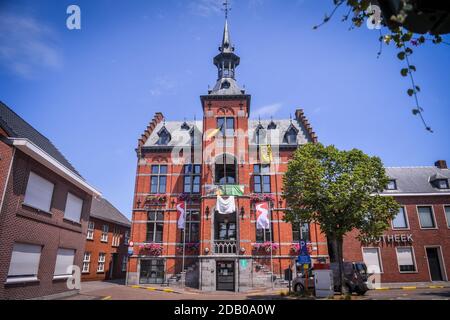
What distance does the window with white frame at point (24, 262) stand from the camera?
12.3 meters

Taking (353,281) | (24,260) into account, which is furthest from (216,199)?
(24,260)

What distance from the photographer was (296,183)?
17.3m

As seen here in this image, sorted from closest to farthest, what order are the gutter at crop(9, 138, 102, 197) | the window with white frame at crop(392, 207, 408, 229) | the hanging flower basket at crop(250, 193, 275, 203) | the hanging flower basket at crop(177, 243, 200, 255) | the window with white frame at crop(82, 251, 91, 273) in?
the gutter at crop(9, 138, 102, 197), the hanging flower basket at crop(177, 243, 200, 255), the window with white frame at crop(392, 207, 408, 229), the hanging flower basket at crop(250, 193, 275, 203), the window with white frame at crop(82, 251, 91, 273)

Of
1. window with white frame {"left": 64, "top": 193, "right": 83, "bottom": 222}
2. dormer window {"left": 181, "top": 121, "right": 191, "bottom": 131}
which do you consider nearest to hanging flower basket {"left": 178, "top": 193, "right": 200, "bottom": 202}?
dormer window {"left": 181, "top": 121, "right": 191, "bottom": 131}

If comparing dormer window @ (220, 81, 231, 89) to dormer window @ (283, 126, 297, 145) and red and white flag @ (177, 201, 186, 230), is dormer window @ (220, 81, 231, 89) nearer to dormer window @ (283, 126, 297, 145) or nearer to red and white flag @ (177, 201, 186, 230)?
dormer window @ (283, 126, 297, 145)

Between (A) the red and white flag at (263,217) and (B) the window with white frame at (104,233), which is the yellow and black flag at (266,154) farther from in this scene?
(B) the window with white frame at (104,233)

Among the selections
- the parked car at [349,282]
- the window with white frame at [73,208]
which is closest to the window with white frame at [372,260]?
the parked car at [349,282]

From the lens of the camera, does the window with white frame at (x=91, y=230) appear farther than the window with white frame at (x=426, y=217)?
Yes

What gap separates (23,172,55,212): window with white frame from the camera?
44.0 feet

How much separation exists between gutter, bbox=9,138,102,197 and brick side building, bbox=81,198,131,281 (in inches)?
423

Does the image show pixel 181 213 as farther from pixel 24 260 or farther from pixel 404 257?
pixel 404 257

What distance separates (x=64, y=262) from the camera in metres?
16.5

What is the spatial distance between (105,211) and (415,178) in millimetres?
34843
